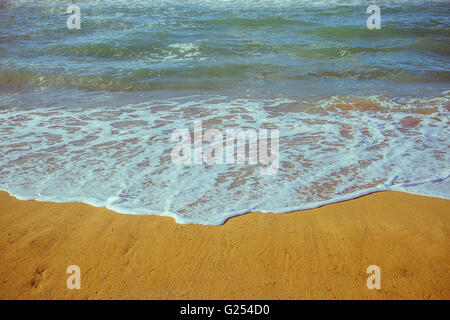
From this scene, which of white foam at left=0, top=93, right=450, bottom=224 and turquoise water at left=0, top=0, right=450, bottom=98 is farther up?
turquoise water at left=0, top=0, right=450, bottom=98

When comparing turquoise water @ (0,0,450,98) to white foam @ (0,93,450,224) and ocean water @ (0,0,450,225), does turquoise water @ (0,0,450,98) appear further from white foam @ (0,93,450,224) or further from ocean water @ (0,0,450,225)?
white foam @ (0,93,450,224)

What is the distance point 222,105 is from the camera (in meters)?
5.84

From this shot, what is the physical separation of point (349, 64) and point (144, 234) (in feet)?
22.8

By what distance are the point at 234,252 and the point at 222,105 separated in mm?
3696

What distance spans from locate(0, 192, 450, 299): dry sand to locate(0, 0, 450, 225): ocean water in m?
0.20

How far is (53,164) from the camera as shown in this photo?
3715mm

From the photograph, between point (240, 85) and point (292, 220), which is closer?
Answer: point (292, 220)

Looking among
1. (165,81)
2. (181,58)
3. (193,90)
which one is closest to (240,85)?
(193,90)

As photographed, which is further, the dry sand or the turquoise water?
the turquoise water

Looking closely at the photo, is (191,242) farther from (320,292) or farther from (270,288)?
(320,292)

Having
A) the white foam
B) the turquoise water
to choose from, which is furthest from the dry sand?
the turquoise water

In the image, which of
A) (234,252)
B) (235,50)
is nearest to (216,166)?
(234,252)

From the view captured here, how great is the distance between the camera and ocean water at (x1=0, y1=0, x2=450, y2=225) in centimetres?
326

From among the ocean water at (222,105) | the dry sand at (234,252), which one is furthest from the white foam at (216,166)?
the dry sand at (234,252)
